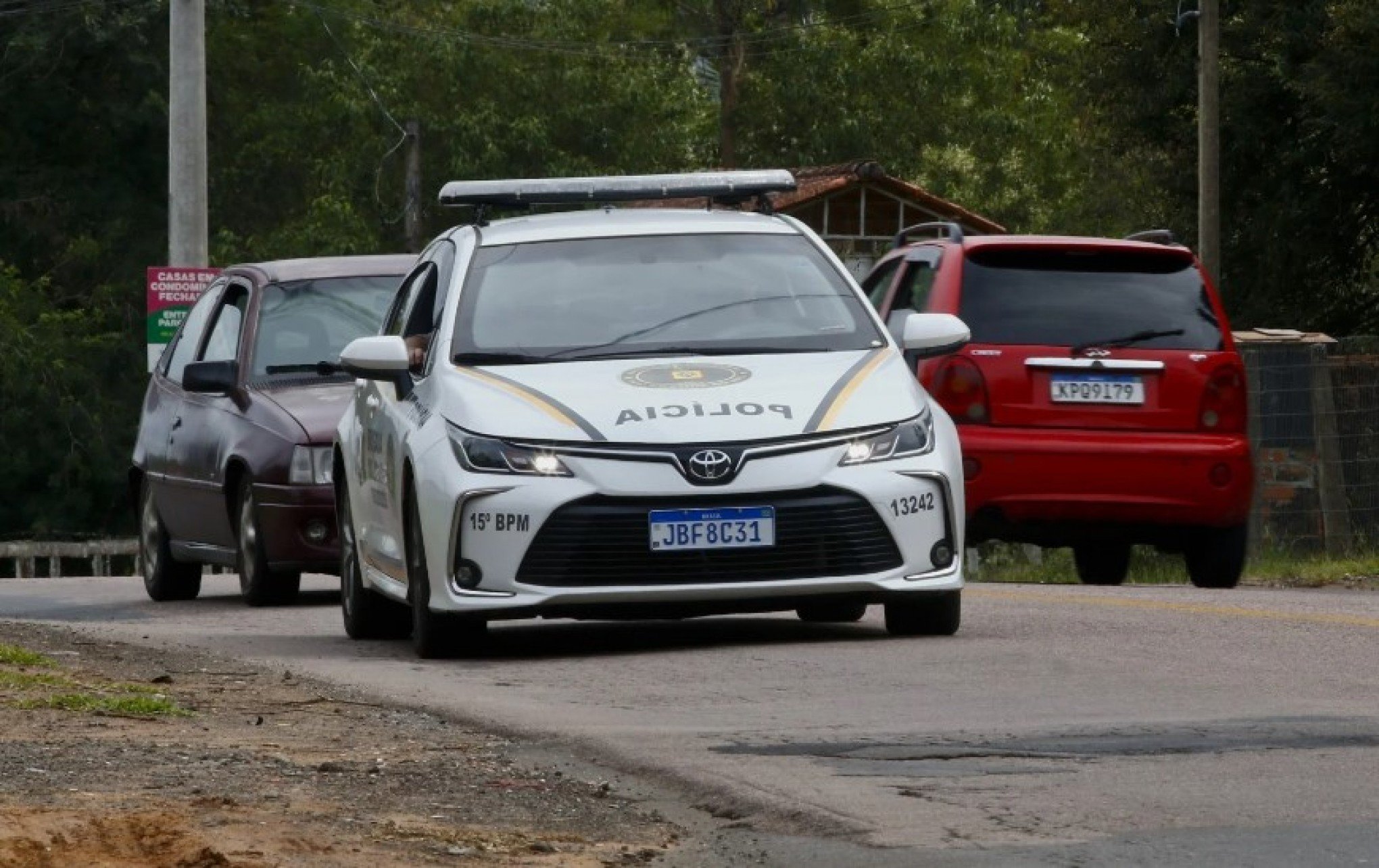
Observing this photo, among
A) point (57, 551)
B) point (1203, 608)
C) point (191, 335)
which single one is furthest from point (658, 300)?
point (57, 551)

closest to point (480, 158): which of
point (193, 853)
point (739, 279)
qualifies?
point (739, 279)

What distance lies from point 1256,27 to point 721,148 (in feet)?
129

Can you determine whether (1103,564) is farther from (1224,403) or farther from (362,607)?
(362,607)

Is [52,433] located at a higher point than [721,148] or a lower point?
lower

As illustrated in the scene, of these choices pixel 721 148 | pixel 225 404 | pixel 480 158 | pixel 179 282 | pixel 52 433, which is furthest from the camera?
pixel 721 148

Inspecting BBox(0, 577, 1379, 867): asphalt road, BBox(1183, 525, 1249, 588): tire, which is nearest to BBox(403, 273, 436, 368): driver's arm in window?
BBox(0, 577, 1379, 867): asphalt road

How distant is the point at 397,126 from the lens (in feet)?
227

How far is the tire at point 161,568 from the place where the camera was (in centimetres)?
1750

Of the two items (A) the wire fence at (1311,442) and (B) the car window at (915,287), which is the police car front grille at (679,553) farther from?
(A) the wire fence at (1311,442)

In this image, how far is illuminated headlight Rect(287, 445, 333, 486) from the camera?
603 inches

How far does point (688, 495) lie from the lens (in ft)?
34.4

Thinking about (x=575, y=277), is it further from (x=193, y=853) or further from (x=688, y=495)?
(x=193, y=853)

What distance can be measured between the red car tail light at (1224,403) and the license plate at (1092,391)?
33cm

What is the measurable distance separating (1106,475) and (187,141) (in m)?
13.4
